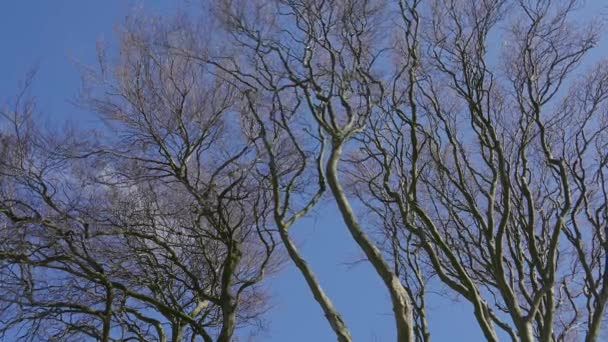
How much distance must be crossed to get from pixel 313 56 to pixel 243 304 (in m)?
4.53

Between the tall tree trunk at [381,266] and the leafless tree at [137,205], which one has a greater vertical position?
the leafless tree at [137,205]

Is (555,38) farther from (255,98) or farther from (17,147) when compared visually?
(17,147)

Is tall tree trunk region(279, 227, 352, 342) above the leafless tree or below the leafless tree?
below

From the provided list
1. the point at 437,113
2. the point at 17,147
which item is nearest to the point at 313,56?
the point at 437,113

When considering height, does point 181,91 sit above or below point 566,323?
above

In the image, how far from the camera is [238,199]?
812cm

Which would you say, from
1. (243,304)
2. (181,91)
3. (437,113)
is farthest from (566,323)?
(181,91)

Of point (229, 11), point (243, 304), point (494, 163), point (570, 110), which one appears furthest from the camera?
point (243, 304)

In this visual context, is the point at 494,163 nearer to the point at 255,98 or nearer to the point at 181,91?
the point at 255,98

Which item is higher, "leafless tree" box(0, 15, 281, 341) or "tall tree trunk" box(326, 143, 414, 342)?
"leafless tree" box(0, 15, 281, 341)

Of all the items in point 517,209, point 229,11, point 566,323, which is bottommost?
point 566,323

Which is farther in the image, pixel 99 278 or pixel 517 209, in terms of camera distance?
pixel 517 209

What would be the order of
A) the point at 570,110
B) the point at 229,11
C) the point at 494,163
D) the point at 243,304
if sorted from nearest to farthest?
the point at 229,11 → the point at 494,163 → the point at 570,110 → the point at 243,304

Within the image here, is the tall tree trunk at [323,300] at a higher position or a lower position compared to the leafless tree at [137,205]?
lower
